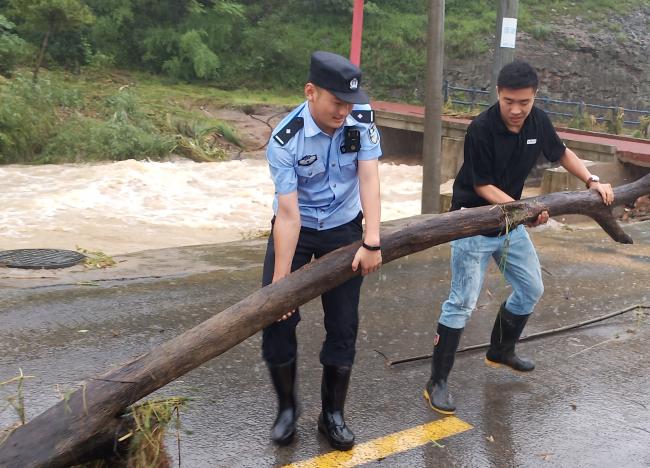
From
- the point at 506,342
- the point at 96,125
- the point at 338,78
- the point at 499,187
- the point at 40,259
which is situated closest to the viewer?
the point at 338,78

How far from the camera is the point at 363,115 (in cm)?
357

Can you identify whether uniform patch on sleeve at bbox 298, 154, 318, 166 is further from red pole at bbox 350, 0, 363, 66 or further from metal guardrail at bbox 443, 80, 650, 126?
metal guardrail at bbox 443, 80, 650, 126

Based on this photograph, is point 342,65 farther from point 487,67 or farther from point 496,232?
point 487,67

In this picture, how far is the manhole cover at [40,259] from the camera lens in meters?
7.05

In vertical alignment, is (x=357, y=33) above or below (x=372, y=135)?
above

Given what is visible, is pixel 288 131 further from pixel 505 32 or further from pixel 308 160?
pixel 505 32

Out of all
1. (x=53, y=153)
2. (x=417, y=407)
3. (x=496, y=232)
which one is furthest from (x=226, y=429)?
(x=53, y=153)

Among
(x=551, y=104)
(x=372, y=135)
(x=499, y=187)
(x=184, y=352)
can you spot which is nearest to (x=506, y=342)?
(x=499, y=187)

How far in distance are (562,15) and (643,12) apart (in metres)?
3.60

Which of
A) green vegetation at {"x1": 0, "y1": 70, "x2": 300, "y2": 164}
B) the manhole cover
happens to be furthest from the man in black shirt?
green vegetation at {"x1": 0, "y1": 70, "x2": 300, "y2": 164}

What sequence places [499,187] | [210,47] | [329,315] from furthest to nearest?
1. [210,47]
2. [499,187]
3. [329,315]

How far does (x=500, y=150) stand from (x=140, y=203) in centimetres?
990

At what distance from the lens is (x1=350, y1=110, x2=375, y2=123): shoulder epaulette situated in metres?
3.55

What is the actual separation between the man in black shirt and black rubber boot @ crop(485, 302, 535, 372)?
0.58 ft
